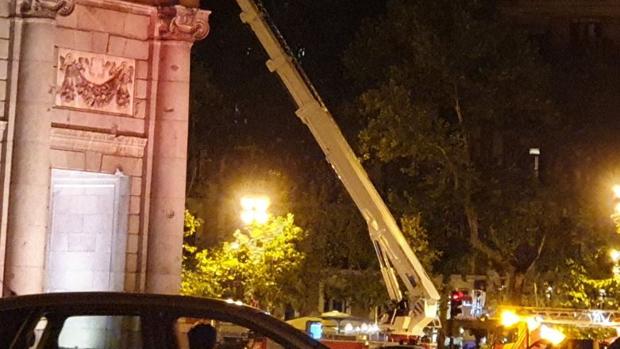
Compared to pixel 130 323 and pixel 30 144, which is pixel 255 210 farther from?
pixel 130 323

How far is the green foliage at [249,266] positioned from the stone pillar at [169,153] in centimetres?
1836

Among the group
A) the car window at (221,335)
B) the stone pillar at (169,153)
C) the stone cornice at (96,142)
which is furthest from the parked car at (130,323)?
the stone pillar at (169,153)

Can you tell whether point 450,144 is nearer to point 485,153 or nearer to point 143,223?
point 485,153

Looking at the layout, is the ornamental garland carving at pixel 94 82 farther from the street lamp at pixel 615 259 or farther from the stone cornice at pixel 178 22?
the street lamp at pixel 615 259

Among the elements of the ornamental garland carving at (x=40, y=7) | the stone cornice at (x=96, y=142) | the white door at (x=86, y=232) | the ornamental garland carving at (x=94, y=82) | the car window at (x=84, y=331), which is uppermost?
the ornamental garland carving at (x=40, y=7)

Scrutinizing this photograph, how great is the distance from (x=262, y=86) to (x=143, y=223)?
28.9 m

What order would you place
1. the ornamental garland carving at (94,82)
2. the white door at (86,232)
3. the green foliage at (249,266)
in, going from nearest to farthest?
the ornamental garland carving at (94,82)
the white door at (86,232)
the green foliage at (249,266)

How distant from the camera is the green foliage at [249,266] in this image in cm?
4209

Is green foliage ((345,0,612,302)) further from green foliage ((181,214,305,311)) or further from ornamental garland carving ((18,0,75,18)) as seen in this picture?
ornamental garland carving ((18,0,75,18))

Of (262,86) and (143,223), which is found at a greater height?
(262,86)

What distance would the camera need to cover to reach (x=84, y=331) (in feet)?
28.3

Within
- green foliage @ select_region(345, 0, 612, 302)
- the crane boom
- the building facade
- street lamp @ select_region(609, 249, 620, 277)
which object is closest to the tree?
green foliage @ select_region(345, 0, 612, 302)

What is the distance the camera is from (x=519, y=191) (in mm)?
45625

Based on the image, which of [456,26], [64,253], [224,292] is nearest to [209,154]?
[224,292]
